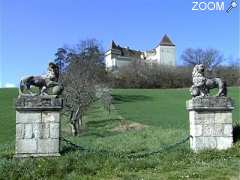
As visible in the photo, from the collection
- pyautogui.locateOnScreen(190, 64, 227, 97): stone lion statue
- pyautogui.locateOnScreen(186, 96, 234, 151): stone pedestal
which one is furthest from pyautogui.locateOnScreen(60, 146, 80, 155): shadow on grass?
pyautogui.locateOnScreen(190, 64, 227, 97): stone lion statue

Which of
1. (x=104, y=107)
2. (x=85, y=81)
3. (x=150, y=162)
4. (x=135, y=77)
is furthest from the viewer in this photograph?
(x=135, y=77)

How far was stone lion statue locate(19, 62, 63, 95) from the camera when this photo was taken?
11.5m

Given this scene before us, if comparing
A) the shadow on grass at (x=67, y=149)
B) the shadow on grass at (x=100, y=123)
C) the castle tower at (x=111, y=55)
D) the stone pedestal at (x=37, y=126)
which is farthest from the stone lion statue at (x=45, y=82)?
the castle tower at (x=111, y=55)

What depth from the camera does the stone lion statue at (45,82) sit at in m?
11.5

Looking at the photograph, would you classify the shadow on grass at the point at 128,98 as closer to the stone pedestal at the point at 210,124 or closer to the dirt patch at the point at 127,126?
the dirt patch at the point at 127,126

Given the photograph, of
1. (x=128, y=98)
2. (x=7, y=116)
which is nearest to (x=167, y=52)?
A: (x=128, y=98)

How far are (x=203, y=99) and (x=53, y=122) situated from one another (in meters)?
4.20

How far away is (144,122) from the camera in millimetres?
37031

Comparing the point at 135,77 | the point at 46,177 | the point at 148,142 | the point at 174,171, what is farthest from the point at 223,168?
the point at 135,77

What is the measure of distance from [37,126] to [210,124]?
187 inches

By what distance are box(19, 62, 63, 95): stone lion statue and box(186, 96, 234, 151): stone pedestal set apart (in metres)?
3.81

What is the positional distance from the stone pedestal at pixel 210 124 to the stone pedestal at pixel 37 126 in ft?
12.5

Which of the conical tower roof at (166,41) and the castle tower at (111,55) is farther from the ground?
the conical tower roof at (166,41)

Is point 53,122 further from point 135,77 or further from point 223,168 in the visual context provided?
point 135,77
